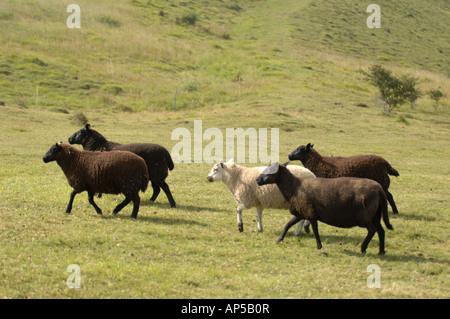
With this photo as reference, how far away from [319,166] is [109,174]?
544 cm

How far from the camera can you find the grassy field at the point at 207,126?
27.4 ft

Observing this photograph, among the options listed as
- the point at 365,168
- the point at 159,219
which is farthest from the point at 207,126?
the point at 159,219

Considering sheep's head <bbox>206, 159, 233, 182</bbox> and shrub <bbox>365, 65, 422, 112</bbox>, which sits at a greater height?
shrub <bbox>365, 65, 422, 112</bbox>

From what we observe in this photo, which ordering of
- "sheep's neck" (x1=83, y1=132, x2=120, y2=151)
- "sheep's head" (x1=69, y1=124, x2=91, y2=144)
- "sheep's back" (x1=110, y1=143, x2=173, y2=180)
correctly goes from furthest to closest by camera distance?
1. "sheep's head" (x1=69, y1=124, x2=91, y2=144)
2. "sheep's neck" (x1=83, y1=132, x2=120, y2=151)
3. "sheep's back" (x1=110, y1=143, x2=173, y2=180)

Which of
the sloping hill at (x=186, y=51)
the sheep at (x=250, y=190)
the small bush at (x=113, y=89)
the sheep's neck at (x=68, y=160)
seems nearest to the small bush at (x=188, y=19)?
the sloping hill at (x=186, y=51)

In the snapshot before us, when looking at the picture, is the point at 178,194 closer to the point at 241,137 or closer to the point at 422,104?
the point at 241,137

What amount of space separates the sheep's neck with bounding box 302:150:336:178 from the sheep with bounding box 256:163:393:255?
9.49 feet

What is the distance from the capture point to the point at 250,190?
1137 centimetres

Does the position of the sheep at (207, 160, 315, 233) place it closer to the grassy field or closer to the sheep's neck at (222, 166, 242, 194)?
the sheep's neck at (222, 166, 242, 194)

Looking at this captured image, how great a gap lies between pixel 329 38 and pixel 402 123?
3867 centimetres

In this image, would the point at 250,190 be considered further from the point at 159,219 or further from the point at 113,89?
the point at 113,89

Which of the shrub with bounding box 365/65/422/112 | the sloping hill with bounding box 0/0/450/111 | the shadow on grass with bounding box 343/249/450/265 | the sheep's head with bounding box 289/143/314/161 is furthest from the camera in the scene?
the shrub with bounding box 365/65/422/112

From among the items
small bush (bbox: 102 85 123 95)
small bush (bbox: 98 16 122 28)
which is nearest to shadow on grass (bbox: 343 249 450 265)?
small bush (bbox: 102 85 123 95)

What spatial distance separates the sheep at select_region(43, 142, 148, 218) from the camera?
1134 centimetres
